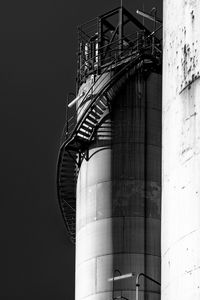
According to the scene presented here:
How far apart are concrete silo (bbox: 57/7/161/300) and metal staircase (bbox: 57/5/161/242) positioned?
0.04 m

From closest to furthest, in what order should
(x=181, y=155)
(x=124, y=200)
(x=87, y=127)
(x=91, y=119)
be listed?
(x=181, y=155)
(x=124, y=200)
(x=91, y=119)
(x=87, y=127)

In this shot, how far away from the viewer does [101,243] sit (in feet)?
141

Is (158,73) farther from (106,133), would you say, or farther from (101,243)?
(101,243)

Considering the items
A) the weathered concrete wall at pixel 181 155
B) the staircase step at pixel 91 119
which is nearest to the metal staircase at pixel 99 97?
the staircase step at pixel 91 119

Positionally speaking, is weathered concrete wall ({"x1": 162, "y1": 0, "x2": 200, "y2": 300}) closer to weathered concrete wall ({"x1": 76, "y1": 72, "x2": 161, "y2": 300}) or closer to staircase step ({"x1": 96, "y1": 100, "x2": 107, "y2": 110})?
weathered concrete wall ({"x1": 76, "y1": 72, "x2": 161, "y2": 300})

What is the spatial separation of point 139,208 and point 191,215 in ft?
66.4

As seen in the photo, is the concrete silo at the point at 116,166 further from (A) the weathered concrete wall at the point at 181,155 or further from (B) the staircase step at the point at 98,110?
(A) the weathered concrete wall at the point at 181,155

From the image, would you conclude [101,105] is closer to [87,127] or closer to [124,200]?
[87,127]

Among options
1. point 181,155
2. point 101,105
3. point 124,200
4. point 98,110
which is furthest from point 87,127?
point 181,155

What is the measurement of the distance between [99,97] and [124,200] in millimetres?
4653

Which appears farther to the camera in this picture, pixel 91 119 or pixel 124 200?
pixel 91 119

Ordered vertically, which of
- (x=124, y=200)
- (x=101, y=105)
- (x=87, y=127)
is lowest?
(x=124, y=200)

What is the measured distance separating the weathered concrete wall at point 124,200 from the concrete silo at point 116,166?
0.04 m

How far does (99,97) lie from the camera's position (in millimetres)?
45000
